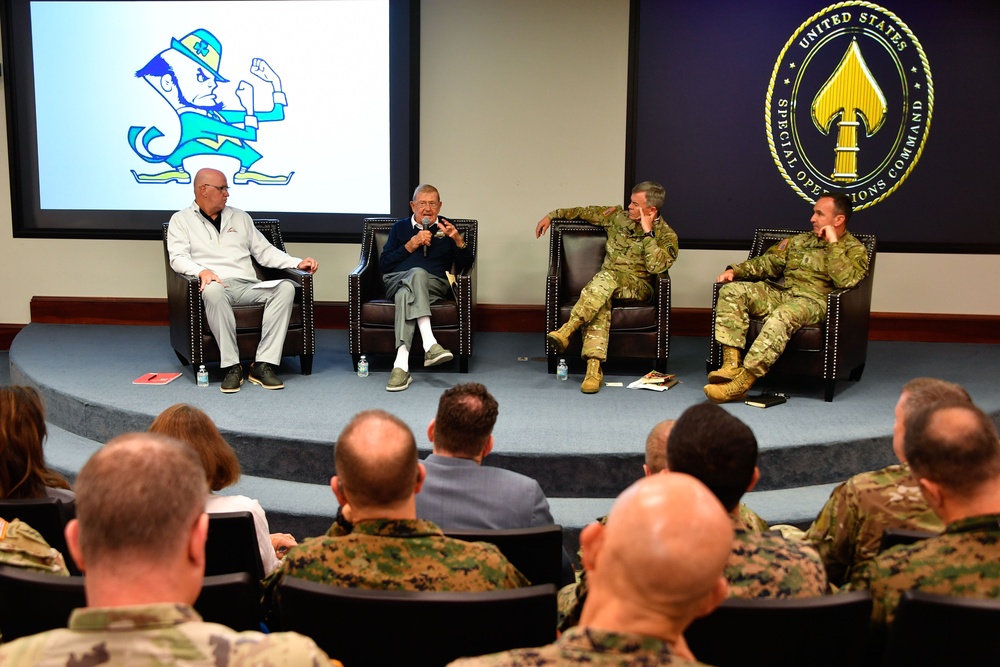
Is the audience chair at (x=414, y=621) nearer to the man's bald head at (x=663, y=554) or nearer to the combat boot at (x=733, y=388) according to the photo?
the man's bald head at (x=663, y=554)

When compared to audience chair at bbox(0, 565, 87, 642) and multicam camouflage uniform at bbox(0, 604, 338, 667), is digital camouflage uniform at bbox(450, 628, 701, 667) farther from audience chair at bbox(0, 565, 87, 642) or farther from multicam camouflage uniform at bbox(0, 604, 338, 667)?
audience chair at bbox(0, 565, 87, 642)

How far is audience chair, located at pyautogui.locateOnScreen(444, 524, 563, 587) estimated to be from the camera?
87.9 inches

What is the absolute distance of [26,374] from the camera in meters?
5.30

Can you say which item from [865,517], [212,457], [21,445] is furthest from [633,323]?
[21,445]

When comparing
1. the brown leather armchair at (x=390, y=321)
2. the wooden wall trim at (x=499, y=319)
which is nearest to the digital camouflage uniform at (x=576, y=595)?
the brown leather armchair at (x=390, y=321)

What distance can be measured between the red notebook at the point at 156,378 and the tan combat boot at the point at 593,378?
6.97 feet

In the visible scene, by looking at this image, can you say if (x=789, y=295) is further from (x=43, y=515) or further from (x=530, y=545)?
(x=43, y=515)

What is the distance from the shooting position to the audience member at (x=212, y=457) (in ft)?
8.37

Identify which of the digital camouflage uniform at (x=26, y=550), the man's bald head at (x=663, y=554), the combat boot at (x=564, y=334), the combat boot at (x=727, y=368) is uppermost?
the man's bald head at (x=663, y=554)

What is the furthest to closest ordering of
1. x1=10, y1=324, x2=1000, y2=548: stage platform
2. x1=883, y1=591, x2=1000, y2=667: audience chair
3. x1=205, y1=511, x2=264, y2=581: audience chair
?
x1=10, y1=324, x2=1000, y2=548: stage platform
x1=205, y1=511, x2=264, y2=581: audience chair
x1=883, y1=591, x2=1000, y2=667: audience chair

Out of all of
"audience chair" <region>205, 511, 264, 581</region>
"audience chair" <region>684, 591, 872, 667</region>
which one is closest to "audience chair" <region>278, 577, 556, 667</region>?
"audience chair" <region>684, 591, 872, 667</region>

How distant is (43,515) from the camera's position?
2361 millimetres

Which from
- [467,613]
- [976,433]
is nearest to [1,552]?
[467,613]

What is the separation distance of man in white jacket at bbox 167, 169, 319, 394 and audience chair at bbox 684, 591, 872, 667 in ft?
11.8
